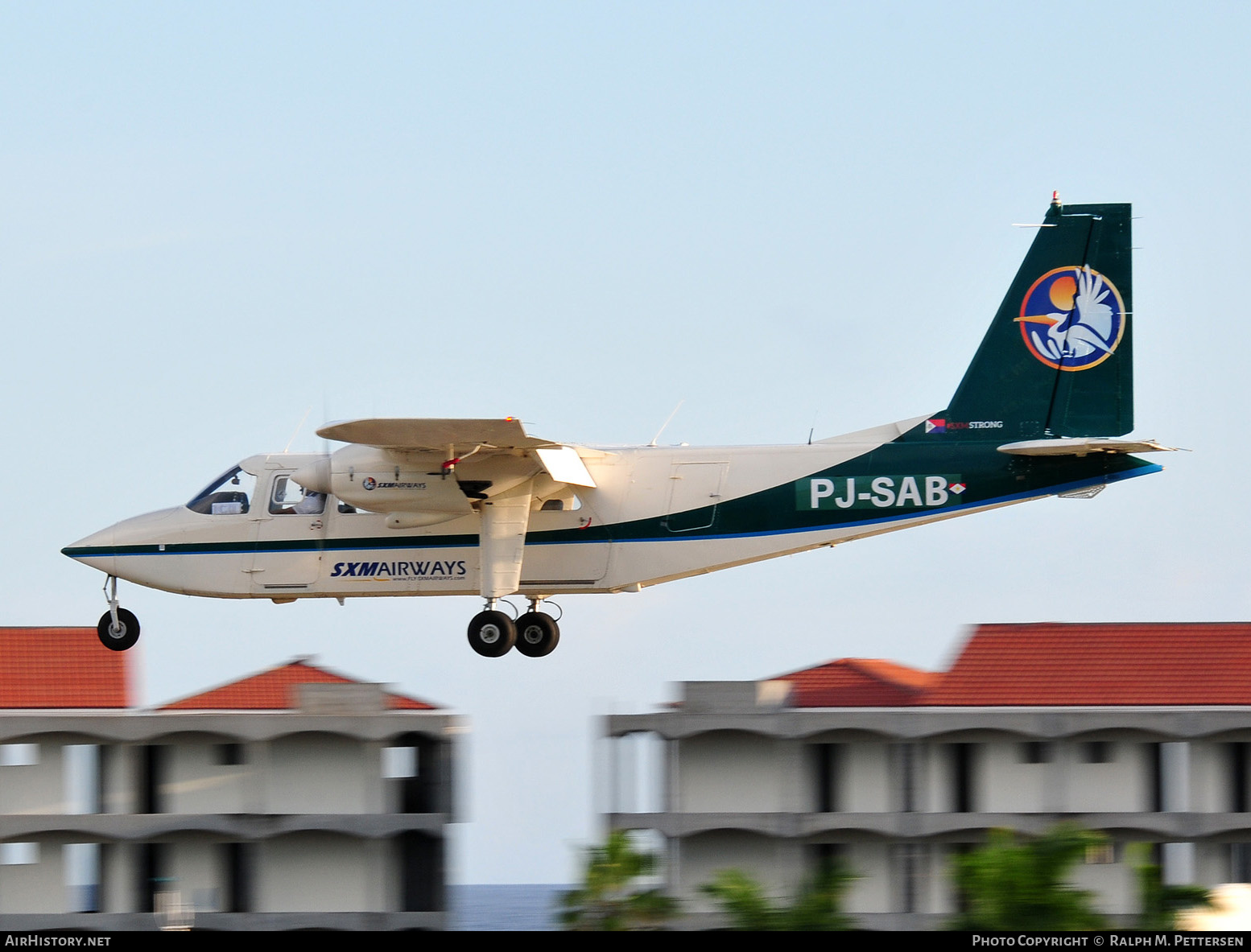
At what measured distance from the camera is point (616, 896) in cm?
3441

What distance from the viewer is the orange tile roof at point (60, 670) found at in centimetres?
4116

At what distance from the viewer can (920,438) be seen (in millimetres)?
22656

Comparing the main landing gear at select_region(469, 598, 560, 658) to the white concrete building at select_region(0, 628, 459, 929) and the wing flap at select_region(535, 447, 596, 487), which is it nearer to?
the wing flap at select_region(535, 447, 596, 487)

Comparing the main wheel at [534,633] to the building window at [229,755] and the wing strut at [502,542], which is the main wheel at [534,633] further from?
the building window at [229,755]

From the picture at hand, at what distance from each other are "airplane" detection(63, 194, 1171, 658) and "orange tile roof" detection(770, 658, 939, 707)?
17406mm

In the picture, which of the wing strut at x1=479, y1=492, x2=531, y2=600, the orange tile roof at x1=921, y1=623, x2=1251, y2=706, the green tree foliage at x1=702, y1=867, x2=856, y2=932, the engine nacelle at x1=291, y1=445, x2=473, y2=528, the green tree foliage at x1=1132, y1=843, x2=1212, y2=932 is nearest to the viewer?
the engine nacelle at x1=291, y1=445, x2=473, y2=528

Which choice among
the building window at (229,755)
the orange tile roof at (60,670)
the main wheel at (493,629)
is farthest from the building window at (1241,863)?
the orange tile roof at (60,670)

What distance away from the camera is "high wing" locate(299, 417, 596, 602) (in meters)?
22.1

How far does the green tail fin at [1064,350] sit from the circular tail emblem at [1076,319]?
0.03ft

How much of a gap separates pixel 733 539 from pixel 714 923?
12.4m

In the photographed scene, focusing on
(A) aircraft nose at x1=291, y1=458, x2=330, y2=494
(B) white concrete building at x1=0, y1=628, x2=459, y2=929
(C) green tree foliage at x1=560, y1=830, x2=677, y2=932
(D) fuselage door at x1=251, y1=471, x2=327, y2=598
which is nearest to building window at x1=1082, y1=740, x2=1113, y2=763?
(C) green tree foliage at x1=560, y1=830, x2=677, y2=932

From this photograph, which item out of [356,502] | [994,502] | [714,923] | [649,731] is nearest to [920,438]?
[994,502]

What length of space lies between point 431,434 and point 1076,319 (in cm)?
852
